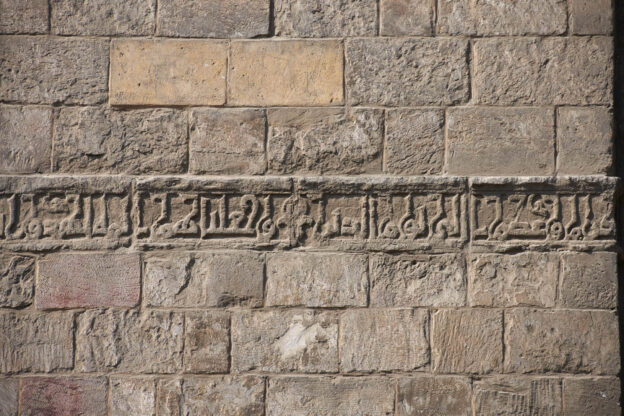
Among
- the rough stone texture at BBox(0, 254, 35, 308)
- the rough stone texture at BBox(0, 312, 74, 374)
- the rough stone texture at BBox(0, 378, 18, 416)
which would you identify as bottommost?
the rough stone texture at BBox(0, 378, 18, 416)

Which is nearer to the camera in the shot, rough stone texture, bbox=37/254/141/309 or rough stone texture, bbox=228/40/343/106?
rough stone texture, bbox=37/254/141/309

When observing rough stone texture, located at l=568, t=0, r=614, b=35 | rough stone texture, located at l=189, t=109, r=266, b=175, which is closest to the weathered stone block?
rough stone texture, located at l=189, t=109, r=266, b=175

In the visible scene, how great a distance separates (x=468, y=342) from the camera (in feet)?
12.1

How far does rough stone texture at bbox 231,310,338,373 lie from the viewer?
3.70m

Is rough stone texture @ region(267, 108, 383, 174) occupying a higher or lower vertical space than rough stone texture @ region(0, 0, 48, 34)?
lower

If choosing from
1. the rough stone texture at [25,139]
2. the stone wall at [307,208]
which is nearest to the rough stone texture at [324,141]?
the stone wall at [307,208]

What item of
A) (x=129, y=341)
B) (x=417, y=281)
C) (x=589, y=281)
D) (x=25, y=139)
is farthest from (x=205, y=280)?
(x=589, y=281)

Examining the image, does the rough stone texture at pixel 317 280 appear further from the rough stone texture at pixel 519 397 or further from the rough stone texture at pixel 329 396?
the rough stone texture at pixel 519 397

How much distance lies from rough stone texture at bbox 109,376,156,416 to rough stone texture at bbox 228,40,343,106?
1701 millimetres

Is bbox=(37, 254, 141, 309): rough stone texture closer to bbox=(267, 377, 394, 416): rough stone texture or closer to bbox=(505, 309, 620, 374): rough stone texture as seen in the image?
bbox=(267, 377, 394, 416): rough stone texture

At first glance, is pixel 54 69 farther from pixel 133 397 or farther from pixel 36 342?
pixel 133 397

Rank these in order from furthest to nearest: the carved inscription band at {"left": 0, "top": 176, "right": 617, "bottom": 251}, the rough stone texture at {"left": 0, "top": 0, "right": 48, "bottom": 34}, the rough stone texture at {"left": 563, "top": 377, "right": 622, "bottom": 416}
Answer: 1. the rough stone texture at {"left": 0, "top": 0, "right": 48, "bottom": 34}
2. the carved inscription band at {"left": 0, "top": 176, "right": 617, "bottom": 251}
3. the rough stone texture at {"left": 563, "top": 377, "right": 622, "bottom": 416}

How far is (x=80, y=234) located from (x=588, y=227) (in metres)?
2.94

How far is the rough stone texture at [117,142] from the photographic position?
151 inches
